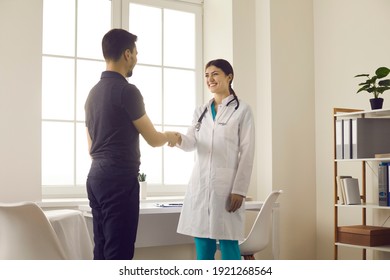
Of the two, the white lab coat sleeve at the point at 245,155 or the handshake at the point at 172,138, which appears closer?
the handshake at the point at 172,138

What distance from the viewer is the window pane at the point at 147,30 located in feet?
14.0

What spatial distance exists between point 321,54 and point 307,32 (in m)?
0.23

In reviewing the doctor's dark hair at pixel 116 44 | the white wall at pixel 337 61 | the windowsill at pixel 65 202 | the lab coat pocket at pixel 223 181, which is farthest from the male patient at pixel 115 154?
the white wall at pixel 337 61

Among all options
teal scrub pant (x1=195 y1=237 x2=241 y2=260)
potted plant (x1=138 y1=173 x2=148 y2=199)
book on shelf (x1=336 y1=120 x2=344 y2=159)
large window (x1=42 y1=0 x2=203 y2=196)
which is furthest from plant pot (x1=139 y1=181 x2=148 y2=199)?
book on shelf (x1=336 y1=120 x2=344 y2=159)

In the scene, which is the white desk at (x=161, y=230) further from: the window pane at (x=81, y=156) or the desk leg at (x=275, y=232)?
the window pane at (x=81, y=156)

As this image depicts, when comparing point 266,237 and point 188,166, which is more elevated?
point 188,166

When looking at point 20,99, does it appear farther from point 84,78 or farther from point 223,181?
point 223,181

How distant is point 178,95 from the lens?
4.47 m

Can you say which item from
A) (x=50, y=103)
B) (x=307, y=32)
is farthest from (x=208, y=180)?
(x=307, y=32)

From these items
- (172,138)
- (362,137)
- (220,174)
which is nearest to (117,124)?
(172,138)

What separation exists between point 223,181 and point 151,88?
1798 mm

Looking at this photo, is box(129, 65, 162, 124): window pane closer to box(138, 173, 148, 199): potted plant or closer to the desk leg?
box(138, 173, 148, 199): potted plant

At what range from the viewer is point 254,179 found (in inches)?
174

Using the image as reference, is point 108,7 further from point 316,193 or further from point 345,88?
point 316,193
